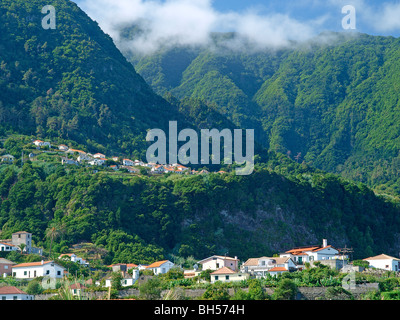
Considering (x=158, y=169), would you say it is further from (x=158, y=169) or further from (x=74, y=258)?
(x=74, y=258)

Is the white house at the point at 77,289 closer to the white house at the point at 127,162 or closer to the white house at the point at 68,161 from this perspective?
the white house at the point at 68,161

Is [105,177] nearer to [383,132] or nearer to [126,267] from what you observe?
[126,267]

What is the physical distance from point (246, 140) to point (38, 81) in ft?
138

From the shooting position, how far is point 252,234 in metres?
99.1

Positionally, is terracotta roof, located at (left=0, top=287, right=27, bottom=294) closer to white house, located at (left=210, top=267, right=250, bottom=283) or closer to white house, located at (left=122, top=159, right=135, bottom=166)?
white house, located at (left=210, top=267, right=250, bottom=283)

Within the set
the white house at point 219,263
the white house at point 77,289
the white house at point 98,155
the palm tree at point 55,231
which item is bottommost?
the white house at point 77,289

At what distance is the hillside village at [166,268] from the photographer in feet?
198

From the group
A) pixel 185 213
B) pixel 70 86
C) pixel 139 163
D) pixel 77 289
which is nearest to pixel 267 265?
pixel 185 213

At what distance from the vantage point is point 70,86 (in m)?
147

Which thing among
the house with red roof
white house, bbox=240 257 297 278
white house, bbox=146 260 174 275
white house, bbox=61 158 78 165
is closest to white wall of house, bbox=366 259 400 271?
white house, bbox=240 257 297 278

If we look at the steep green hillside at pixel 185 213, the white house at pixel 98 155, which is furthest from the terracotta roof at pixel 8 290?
the white house at pixel 98 155

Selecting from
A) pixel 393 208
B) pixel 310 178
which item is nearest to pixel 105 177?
pixel 310 178

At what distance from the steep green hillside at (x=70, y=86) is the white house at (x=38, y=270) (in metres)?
58.7

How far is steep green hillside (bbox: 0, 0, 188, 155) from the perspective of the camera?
429ft
